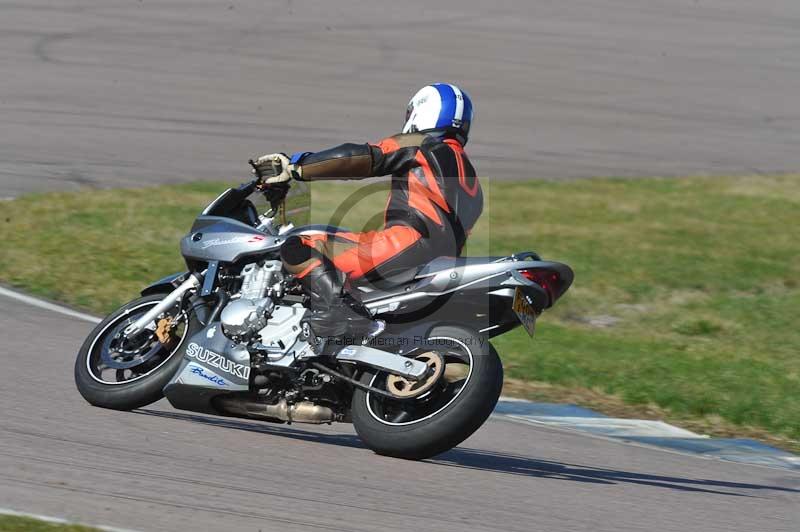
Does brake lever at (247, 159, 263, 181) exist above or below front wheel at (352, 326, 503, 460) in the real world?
above

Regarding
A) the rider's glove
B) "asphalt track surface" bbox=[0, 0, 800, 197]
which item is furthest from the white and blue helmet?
"asphalt track surface" bbox=[0, 0, 800, 197]

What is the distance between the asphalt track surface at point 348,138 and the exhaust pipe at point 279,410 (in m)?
0.14

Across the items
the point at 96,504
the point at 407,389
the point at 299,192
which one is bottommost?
the point at 96,504

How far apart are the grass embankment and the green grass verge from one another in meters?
4.95

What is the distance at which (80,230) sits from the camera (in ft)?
Answer: 40.7

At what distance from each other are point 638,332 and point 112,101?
9492mm

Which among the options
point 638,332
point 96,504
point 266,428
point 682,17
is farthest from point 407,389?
point 682,17

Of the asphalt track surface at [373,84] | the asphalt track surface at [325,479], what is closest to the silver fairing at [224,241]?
the asphalt track surface at [325,479]

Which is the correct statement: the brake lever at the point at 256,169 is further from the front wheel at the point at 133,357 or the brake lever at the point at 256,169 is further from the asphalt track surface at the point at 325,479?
the asphalt track surface at the point at 325,479

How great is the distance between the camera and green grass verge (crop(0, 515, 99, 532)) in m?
4.62

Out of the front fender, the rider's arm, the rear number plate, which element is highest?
the rider's arm

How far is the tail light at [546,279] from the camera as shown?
6133mm

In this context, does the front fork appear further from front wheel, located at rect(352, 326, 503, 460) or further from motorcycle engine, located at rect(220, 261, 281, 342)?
front wheel, located at rect(352, 326, 503, 460)

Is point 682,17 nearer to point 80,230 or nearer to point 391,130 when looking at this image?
point 391,130
